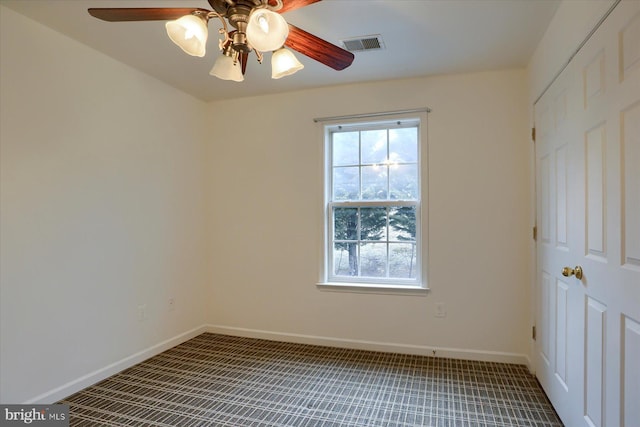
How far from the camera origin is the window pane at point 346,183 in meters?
3.38

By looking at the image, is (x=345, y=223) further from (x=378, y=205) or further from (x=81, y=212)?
(x=81, y=212)

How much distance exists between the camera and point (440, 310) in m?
3.01

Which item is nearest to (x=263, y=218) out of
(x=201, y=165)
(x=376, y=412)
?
(x=201, y=165)

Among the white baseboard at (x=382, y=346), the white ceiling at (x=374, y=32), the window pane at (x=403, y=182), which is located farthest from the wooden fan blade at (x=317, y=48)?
the white baseboard at (x=382, y=346)

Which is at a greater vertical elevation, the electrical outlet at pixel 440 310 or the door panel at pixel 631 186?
the door panel at pixel 631 186

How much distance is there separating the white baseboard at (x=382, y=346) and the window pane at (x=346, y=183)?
137 centimetres

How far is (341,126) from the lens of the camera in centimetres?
337

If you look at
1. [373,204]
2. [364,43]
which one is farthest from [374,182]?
[364,43]

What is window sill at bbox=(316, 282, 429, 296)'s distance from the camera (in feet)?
10.0

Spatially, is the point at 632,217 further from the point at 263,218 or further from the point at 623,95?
the point at 263,218

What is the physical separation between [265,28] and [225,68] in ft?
1.42

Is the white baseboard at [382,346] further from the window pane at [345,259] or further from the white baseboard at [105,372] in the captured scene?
the window pane at [345,259]

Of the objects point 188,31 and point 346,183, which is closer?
point 188,31

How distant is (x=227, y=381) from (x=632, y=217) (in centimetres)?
258
